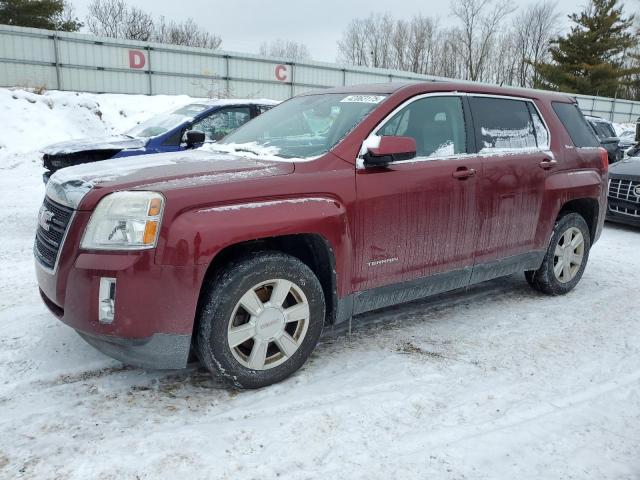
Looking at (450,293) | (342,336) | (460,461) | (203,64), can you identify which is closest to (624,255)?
(450,293)

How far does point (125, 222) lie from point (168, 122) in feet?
17.3

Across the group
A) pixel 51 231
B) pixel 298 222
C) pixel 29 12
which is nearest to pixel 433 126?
pixel 298 222

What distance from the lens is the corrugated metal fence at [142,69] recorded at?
726 inches

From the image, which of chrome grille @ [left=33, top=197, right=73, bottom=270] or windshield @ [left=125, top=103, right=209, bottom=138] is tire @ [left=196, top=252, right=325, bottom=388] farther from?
windshield @ [left=125, top=103, right=209, bottom=138]

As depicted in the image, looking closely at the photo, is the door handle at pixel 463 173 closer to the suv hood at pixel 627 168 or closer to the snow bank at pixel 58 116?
the suv hood at pixel 627 168

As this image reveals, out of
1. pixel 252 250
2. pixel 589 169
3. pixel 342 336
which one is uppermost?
pixel 589 169

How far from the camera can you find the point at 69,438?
2457mm

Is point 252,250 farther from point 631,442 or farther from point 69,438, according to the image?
point 631,442

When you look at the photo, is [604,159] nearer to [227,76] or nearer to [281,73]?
[227,76]

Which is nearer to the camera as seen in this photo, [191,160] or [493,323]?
[191,160]

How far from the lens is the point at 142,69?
20.5 meters

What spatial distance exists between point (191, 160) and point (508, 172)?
7.90ft

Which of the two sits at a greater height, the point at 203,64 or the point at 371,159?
the point at 203,64

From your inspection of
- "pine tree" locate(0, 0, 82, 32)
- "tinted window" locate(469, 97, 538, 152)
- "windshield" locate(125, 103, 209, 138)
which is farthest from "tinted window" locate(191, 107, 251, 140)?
"pine tree" locate(0, 0, 82, 32)
